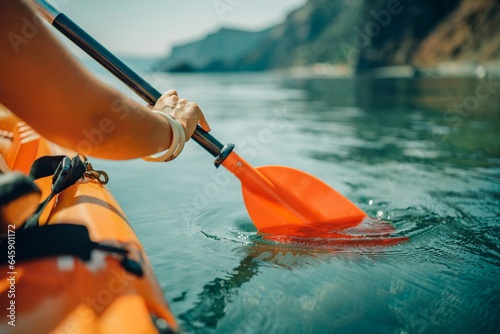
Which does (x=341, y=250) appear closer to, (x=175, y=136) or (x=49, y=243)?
(x=175, y=136)

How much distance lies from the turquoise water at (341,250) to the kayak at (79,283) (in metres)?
0.64

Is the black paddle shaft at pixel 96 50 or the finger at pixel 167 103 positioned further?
the black paddle shaft at pixel 96 50

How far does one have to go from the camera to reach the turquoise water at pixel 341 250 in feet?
6.63

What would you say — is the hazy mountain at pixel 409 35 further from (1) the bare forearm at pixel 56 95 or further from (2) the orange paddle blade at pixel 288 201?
(1) the bare forearm at pixel 56 95

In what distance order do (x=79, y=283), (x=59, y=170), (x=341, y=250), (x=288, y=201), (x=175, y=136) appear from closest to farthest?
(x=79, y=283)
(x=175, y=136)
(x=59, y=170)
(x=341, y=250)
(x=288, y=201)

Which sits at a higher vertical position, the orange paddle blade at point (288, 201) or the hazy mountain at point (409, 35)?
the hazy mountain at point (409, 35)

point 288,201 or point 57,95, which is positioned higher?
point 288,201

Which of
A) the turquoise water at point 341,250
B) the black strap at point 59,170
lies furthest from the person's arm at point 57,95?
the turquoise water at point 341,250

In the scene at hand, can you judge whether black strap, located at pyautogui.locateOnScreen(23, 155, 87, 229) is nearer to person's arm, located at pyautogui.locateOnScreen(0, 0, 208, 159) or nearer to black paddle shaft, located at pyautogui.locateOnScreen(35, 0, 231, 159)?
black paddle shaft, located at pyautogui.locateOnScreen(35, 0, 231, 159)

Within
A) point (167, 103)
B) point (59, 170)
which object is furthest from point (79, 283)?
point (59, 170)

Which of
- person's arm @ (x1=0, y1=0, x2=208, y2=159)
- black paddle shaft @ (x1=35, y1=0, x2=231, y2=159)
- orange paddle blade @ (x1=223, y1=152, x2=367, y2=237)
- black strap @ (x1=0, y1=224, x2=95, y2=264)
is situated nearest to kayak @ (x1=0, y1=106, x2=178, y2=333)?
black strap @ (x1=0, y1=224, x2=95, y2=264)

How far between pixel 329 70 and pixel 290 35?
7433 cm

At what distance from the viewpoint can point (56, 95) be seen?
1.11 m

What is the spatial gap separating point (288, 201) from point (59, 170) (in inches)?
69.5
